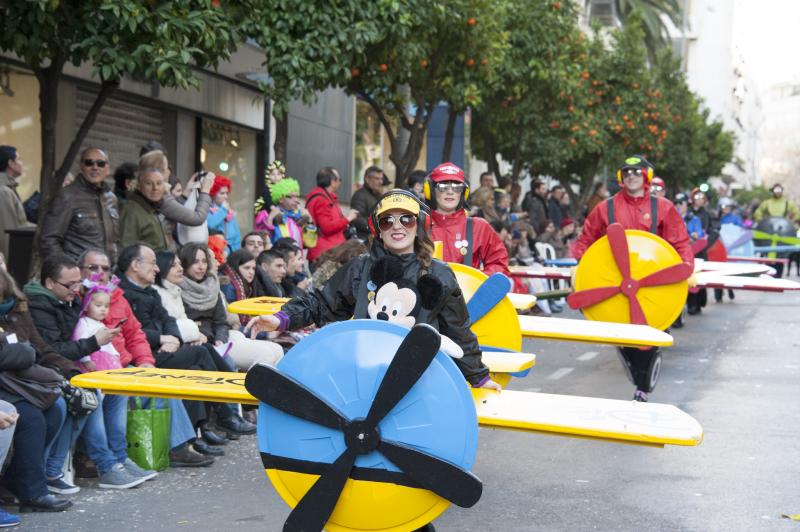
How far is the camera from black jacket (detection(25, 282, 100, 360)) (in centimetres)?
709

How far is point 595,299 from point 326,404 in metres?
6.57

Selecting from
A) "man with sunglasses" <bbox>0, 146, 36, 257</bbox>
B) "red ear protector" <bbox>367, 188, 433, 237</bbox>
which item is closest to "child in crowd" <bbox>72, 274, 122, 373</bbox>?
"red ear protector" <bbox>367, 188, 433, 237</bbox>

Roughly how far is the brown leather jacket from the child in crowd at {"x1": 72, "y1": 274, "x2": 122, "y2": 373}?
185 centimetres

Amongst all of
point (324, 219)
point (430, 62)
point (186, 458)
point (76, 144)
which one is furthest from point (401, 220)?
point (430, 62)

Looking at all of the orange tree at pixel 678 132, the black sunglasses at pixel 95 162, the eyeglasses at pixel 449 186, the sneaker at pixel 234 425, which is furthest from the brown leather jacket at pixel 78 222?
the orange tree at pixel 678 132

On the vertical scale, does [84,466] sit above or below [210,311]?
below

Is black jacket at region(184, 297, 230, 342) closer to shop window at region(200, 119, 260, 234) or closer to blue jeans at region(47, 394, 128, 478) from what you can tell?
blue jeans at region(47, 394, 128, 478)

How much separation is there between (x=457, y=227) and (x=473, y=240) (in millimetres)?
147

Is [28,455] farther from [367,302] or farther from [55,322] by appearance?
[367,302]

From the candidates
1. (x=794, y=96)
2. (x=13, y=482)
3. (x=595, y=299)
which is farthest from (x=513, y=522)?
(x=794, y=96)

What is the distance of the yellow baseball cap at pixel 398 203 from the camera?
539 cm

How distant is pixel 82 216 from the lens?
9367 millimetres

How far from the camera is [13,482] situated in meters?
6.45

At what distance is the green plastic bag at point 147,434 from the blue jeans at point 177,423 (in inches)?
4.3
